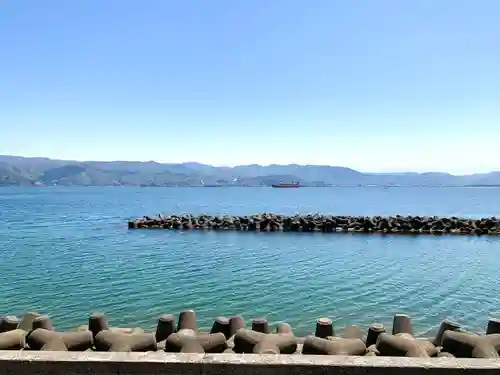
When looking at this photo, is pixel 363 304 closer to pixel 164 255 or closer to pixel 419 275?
pixel 419 275

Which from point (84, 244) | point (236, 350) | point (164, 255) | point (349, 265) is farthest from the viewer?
point (84, 244)

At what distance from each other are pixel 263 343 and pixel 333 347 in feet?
3.13

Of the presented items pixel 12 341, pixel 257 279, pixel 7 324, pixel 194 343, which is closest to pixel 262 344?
pixel 194 343

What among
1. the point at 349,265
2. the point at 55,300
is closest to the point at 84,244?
the point at 55,300

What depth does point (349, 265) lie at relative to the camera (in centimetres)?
1916

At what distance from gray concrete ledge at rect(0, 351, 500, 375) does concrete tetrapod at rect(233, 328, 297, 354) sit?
4.47 ft

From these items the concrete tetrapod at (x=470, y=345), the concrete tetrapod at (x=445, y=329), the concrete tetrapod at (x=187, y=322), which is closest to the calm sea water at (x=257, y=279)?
the concrete tetrapod at (x=187, y=322)

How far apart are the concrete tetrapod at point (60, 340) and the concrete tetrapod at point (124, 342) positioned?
0.55 feet

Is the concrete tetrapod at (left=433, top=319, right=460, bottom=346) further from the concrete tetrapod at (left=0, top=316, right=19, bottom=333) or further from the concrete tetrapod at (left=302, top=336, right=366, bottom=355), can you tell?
the concrete tetrapod at (left=0, top=316, right=19, bottom=333)

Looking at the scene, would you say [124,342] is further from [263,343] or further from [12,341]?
[263,343]

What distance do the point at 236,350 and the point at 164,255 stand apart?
16203mm

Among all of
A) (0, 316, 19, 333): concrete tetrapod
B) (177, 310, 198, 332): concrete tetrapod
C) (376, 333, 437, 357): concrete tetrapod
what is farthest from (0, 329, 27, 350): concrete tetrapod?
(376, 333, 437, 357): concrete tetrapod

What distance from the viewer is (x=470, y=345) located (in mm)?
6156

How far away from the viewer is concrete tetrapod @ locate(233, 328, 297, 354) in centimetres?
609
